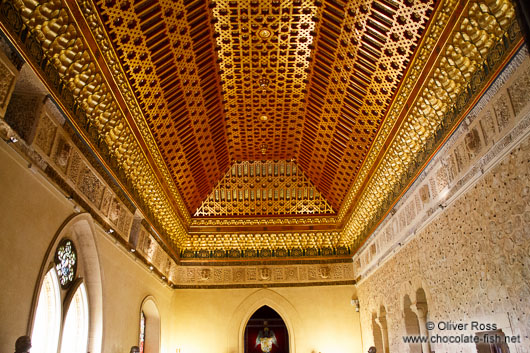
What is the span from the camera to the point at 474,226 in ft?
13.7

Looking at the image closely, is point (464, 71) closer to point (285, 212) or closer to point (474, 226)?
point (474, 226)

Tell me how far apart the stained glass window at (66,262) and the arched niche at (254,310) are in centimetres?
544

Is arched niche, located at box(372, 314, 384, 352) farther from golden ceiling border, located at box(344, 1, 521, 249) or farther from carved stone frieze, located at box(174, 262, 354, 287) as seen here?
golden ceiling border, located at box(344, 1, 521, 249)

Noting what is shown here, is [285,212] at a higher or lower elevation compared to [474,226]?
higher

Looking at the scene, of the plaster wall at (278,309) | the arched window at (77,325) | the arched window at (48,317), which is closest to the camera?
the arched window at (48,317)

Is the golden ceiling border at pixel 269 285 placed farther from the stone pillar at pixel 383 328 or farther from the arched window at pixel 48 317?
the arched window at pixel 48 317

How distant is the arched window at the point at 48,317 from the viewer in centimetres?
452

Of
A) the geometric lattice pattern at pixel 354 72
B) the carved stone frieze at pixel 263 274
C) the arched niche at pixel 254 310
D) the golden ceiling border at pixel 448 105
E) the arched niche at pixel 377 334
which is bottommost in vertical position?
the arched niche at pixel 377 334

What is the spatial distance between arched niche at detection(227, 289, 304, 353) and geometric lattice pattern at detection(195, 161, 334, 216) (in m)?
2.02

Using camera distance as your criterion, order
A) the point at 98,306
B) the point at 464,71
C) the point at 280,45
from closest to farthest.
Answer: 1. the point at 464,71
2. the point at 98,306
3. the point at 280,45

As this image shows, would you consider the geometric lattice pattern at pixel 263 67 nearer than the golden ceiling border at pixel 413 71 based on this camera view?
No

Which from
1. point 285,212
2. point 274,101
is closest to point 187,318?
point 285,212

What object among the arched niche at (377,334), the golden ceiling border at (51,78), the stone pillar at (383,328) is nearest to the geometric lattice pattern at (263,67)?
the golden ceiling border at (51,78)

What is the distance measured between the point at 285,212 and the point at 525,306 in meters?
7.08
